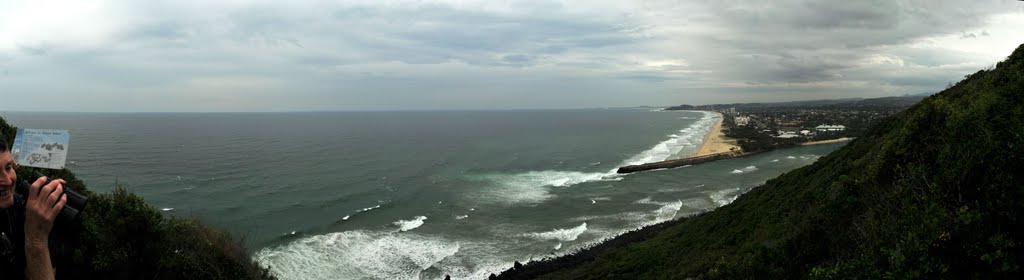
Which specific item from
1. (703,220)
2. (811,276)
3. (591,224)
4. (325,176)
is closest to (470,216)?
(591,224)

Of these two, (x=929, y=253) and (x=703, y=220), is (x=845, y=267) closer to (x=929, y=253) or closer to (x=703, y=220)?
(x=929, y=253)

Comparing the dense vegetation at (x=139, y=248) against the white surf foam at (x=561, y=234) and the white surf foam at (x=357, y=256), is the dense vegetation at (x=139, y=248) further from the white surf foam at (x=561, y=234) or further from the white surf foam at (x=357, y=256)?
the white surf foam at (x=561, y=234)

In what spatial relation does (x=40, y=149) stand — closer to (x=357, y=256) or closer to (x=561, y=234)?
(x=357, y=256)

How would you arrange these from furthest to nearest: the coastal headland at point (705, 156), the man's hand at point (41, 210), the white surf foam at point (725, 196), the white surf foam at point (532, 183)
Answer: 1. the coastal headland at point (705, 156)
2. the white surf foam at point (532, 183)
3. the white surf foam at point (725, 196)
4. the man's hand at point (41, 210)

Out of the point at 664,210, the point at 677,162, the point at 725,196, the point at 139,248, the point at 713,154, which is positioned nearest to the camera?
the point at 139,248

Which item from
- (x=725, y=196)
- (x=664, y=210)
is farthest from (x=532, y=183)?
(x=725, y=196)

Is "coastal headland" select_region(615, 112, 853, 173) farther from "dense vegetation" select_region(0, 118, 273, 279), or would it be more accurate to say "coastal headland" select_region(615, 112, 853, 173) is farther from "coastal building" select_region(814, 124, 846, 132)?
"dense vegetation" select_region(0, 118, 273, 279)

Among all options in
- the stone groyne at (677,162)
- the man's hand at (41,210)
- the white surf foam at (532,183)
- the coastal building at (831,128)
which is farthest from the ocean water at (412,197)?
the coastal building at (831,128)
